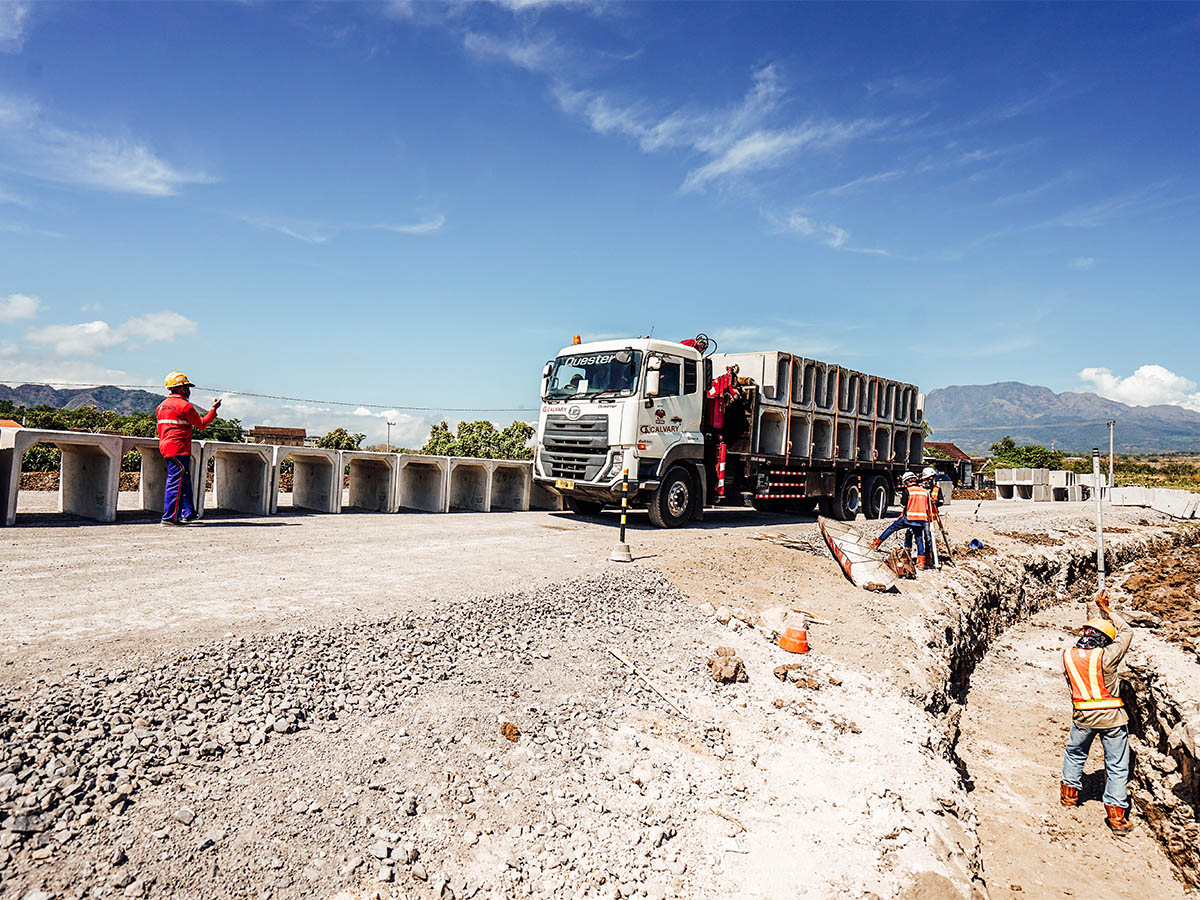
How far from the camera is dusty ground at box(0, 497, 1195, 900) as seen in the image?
3188 millimetres

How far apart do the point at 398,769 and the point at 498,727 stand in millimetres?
743

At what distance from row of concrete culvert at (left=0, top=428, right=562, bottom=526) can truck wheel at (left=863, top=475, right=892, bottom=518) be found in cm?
838

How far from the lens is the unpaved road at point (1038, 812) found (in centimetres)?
561

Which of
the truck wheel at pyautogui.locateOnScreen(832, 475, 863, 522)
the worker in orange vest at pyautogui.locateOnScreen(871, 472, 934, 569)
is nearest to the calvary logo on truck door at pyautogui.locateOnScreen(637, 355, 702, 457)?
the worker in orange vest at pyautogui.locateOnScreen(871, 472, 934, 569)

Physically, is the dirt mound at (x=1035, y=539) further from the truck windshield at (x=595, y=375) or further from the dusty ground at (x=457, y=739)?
the truck windshield at (x=595, y=375)

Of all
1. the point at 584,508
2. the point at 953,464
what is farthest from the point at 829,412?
the point at 953,464

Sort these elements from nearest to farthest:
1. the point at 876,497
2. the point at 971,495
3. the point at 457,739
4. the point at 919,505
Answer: the point at 457,739 < the point at 919,505 < the point at 876,497 < the point at 971,495

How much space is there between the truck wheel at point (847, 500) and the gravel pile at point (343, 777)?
43.1 feet

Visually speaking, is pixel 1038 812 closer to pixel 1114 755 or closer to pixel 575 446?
pixel 1114 755

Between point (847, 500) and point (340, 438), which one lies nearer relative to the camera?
point (847, 500)

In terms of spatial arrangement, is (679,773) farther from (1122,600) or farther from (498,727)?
(1122,600)

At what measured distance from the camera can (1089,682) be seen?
20.7 feet

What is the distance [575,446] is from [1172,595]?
1091cm

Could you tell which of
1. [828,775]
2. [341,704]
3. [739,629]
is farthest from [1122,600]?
[341,704]
